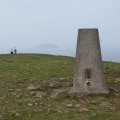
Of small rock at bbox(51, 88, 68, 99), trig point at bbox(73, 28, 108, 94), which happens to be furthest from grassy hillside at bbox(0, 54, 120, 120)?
trig point at bbox(73, 28, 108, 94)

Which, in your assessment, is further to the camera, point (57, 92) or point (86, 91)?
point (57, 92)

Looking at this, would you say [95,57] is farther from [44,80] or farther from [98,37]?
[44,80]

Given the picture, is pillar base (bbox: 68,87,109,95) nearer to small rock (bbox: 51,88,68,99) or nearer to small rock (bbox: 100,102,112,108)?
small rock (bbox: 51,88,68,99)

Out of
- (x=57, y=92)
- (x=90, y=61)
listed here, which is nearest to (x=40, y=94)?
(x=57, y=92)

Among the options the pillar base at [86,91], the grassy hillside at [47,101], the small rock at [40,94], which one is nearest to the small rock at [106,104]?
the grassy hillside at [47,101]

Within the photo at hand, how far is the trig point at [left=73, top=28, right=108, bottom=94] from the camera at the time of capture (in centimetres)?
1748

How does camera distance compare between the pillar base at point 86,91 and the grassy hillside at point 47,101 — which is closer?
the grassy hillside at point 47,101

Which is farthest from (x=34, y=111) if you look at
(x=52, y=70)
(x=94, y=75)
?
(x=52, y=70)

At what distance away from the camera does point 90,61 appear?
17500 mm

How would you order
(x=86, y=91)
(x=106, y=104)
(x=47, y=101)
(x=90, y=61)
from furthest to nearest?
(x=90, y=61) → (x=86, y=91) → (x=47, y=101) → (x=106, y=104)

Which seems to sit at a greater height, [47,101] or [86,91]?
[86,91]

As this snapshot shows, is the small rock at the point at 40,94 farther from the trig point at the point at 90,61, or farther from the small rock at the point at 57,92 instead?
the trig point at the point at 90,61

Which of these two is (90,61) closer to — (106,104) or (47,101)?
(106,104)

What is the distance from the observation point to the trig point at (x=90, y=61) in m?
17.5
